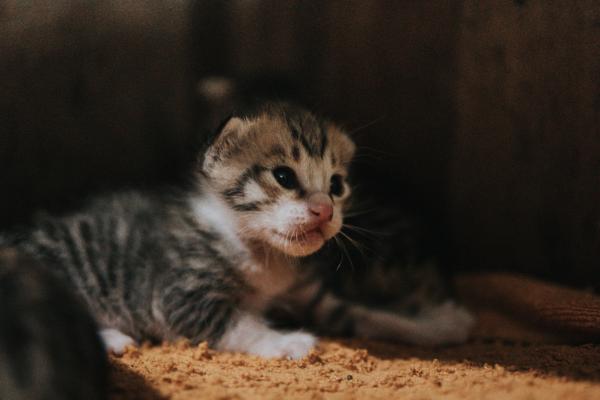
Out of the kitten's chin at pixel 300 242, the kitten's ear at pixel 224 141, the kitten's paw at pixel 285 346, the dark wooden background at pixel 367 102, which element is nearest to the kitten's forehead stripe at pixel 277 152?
the kitten's ear at pixel 224 141

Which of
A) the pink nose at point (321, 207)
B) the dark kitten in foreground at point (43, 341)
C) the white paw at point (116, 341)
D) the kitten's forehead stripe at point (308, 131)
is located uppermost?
the kitten's forehead stripe at point (308, 131)

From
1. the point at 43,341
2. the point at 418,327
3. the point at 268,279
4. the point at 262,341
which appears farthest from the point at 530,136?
the point at 43,341

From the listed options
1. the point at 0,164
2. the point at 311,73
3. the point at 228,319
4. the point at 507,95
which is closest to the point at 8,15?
the point at 0,164

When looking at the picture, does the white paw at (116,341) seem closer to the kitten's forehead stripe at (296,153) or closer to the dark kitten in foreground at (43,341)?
the dark kitten in foreground at (43,341)

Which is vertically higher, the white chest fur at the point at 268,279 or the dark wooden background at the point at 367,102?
the dark wooden background at the point at 367,102

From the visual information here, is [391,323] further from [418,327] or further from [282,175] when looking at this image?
[282,175]

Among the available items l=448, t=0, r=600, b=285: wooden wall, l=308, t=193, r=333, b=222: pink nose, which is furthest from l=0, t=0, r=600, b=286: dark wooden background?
l=308, t=193, r=333, b=222: pink nose

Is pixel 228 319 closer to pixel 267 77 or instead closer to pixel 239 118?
pixel 239 118
